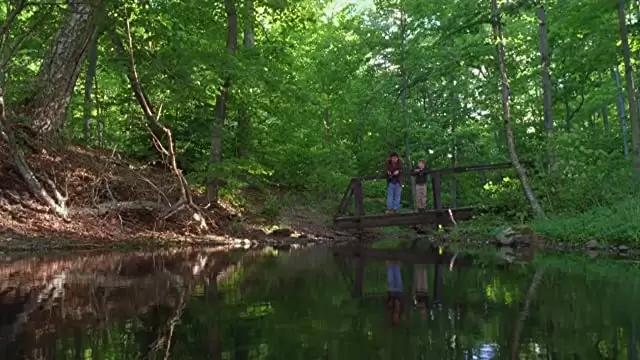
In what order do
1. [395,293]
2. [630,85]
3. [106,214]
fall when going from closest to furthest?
[395,293]
[106,214]
[630,85]

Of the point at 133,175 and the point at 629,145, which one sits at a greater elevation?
the point at 629,145


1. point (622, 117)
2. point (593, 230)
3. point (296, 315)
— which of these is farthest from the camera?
point (622, 117)

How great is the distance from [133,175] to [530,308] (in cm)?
1093

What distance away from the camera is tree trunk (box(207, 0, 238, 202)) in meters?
13.3

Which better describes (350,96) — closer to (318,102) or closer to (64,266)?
(318,102)

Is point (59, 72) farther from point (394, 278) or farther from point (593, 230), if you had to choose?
point (593, 230)

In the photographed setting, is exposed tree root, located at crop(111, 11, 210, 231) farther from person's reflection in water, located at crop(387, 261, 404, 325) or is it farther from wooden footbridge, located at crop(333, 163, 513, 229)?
person's reflection in water, located at crop(387, 261, 404, 325)

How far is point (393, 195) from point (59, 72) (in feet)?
28.5

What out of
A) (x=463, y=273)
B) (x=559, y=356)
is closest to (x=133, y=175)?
(x=463, y=273)

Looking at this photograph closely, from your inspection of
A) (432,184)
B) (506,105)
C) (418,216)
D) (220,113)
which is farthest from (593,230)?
(220,113)

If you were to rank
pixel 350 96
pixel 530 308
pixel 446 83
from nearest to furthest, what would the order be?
pixel 530 308 < pixel 350 96 < pixel 446 83

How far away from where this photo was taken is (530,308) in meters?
4.54

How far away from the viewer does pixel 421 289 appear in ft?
18.7

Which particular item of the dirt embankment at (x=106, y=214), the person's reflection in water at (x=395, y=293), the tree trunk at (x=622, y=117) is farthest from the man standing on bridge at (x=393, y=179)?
the tree trunk at (x=622, y=117)
